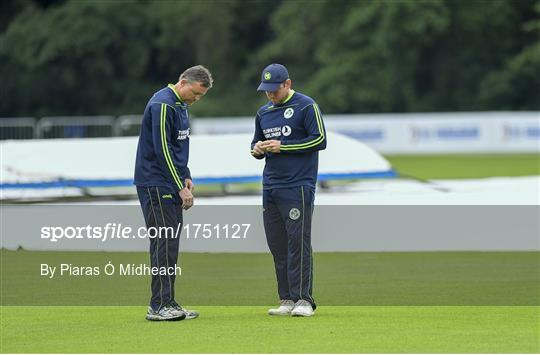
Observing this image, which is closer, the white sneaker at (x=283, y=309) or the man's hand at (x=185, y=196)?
the man's hand at (x=185, y=196)

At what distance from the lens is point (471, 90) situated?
51.4 metres

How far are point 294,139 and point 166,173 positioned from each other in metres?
0.94

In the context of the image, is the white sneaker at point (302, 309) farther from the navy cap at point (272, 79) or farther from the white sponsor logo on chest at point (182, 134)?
the navy cap at point (272, 79)

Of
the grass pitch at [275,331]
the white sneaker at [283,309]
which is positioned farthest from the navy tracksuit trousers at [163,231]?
the white sneaker at [283,309]

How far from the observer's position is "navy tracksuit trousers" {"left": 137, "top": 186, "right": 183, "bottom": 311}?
9.00 metres

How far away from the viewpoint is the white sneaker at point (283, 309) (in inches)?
364

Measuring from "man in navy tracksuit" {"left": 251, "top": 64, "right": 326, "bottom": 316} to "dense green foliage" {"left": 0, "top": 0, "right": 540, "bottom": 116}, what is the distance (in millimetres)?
39705

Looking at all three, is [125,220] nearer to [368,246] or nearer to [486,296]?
[368,246]

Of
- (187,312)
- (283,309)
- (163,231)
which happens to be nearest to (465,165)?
(283,309)

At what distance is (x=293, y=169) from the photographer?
9.20 meters

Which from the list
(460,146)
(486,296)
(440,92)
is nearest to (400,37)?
(440,92)

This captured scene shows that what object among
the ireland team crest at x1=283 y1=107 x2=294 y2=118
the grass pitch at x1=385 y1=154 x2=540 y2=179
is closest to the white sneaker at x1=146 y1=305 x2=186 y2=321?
the ireland team crest at x1=283 y1=107 x2=294 y2=118

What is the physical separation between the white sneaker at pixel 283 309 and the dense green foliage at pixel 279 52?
39722 millimetres

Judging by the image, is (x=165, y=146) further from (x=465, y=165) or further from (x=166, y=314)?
(x=465, y=165)
